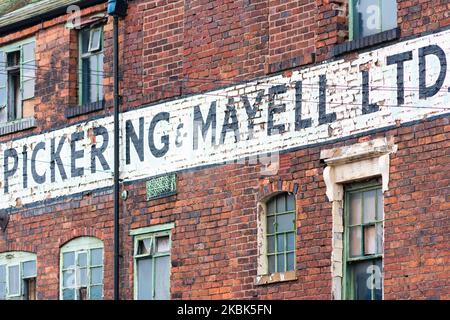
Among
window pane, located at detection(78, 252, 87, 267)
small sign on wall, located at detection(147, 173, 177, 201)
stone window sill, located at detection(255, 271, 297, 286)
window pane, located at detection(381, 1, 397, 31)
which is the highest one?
window pane, located at detection(381, 1, 397, 31)

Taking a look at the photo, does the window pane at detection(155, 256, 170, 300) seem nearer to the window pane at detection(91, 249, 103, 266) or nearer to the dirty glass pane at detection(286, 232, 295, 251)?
the window pane at detection(91, 249, 103, 266)

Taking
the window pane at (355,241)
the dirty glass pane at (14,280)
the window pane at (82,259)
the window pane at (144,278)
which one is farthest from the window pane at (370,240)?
the dirty glass pane at (14,280)

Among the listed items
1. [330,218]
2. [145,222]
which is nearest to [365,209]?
[330,218]

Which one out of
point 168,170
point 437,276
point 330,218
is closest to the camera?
point 437,276

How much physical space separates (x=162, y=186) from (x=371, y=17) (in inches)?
185

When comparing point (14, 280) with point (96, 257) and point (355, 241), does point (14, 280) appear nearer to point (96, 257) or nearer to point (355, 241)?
point (96, 257)

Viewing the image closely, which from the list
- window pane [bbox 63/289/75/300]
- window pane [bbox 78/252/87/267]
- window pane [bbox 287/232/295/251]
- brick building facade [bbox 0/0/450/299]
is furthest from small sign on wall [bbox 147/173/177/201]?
window pane [bbox 287/232/295/251]

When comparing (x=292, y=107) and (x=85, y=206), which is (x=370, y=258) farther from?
(x=85, y=206)

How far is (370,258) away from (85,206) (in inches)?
248

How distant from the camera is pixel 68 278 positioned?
99.5ft

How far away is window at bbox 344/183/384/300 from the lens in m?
25.3

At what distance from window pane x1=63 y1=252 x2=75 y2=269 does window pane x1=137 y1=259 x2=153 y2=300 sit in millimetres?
1583

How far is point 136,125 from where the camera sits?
29.4 metres

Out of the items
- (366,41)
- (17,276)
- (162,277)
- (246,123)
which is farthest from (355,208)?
(17,276)
